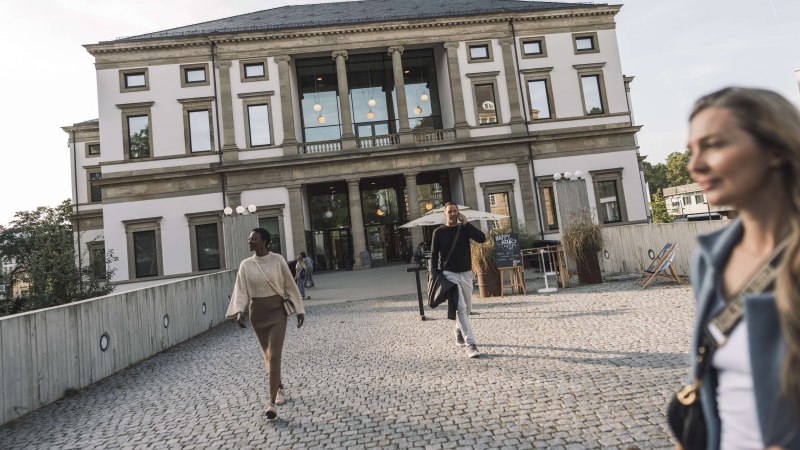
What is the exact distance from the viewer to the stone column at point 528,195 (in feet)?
90.2

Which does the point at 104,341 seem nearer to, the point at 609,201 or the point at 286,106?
the point at 286,106

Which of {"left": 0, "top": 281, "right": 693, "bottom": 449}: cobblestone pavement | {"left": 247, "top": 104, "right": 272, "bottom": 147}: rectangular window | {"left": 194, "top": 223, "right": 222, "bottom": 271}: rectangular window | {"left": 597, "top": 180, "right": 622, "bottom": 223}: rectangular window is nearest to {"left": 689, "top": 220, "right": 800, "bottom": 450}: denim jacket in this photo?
{"left": 0, "top": 281, "right": 693, "bottom": 449}: cobblestone pavement

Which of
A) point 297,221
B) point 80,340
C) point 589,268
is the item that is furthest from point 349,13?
point 80,340

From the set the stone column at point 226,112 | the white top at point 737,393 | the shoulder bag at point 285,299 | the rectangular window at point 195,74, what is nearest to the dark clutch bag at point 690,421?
the white top at point 737,393

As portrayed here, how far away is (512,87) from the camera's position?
93.5 ft

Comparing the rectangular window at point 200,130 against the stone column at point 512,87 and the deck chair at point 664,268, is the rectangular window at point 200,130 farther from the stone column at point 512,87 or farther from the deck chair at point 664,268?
the deck chair at point 664,268

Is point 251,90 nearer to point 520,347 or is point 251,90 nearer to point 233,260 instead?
point 233,260

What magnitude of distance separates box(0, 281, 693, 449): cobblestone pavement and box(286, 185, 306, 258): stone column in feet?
55.6

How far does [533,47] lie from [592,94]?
498cm

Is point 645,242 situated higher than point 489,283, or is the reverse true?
point 645,242

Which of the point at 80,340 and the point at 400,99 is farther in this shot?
the point at 400,99

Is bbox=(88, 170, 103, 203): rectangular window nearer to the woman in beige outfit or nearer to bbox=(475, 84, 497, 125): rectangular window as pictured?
bbox=(475, 84, 497, 125): rectangular window

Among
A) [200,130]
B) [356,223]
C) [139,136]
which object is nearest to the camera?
[356,223]

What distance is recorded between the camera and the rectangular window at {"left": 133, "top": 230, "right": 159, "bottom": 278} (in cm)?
2612
